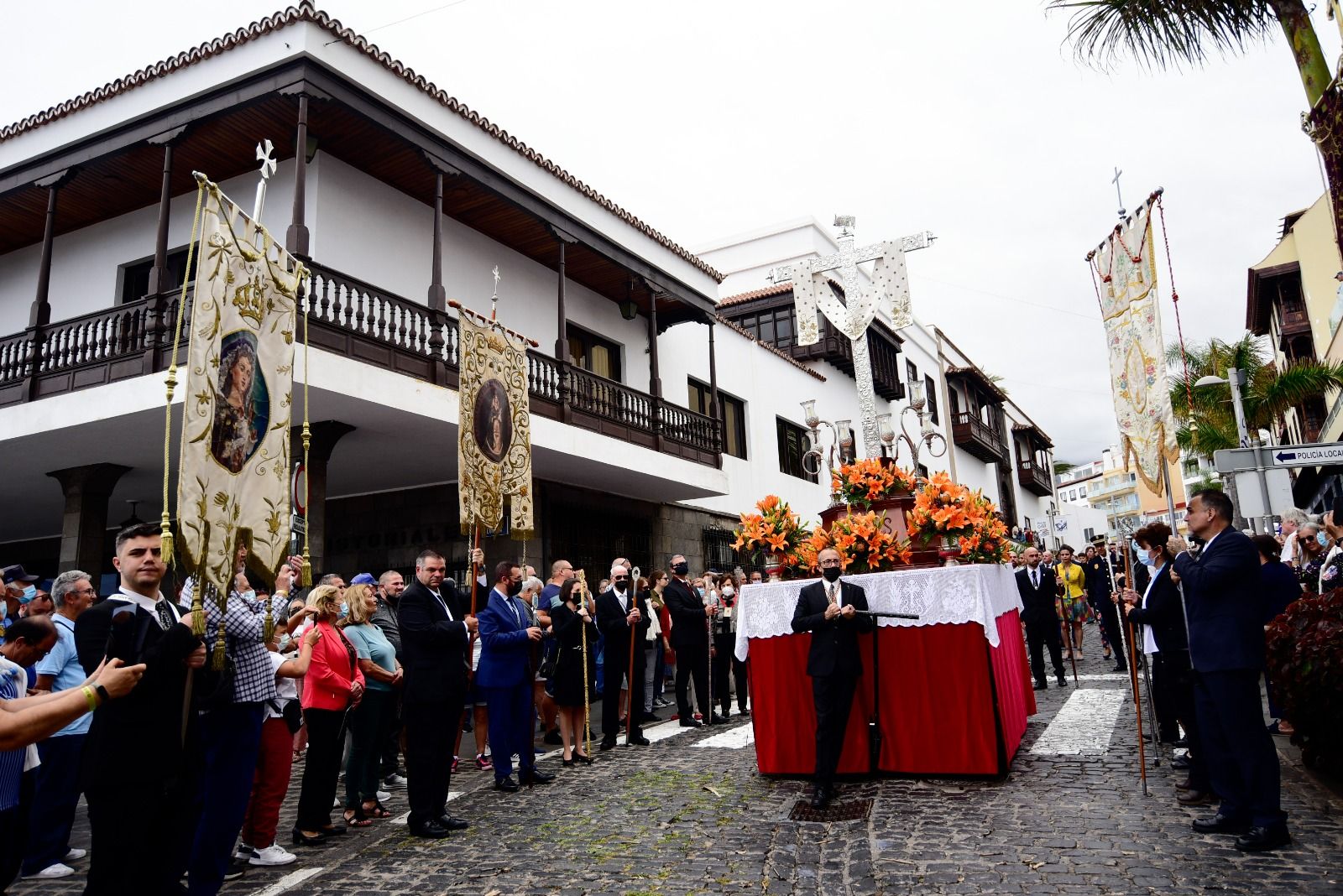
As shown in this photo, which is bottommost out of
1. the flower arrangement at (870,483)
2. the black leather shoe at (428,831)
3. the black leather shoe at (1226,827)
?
the black leather shoe at (428,831)

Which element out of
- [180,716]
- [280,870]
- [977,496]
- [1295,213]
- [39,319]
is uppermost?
[1295,213]

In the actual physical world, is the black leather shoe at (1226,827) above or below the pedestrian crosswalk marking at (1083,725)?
below

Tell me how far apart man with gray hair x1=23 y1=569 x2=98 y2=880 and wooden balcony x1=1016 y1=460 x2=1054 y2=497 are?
4603 centimetres

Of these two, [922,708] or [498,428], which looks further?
[498,428]

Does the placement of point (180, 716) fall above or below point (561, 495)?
below

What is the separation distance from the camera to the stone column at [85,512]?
1250 centimetres

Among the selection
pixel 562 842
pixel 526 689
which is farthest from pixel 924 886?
pixel 526 689

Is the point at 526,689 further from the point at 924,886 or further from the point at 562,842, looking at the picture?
the point at 924,886

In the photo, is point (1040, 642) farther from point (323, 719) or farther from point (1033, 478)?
point (1033, 478)

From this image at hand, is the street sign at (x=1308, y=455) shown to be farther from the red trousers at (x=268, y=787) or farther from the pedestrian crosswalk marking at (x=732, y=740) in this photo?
the red trousers at (x=268, y=787)

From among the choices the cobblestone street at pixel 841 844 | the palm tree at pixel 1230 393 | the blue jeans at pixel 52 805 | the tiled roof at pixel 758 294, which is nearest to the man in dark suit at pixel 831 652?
the cobblestone street at pixel 841 844

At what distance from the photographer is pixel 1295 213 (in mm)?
28703

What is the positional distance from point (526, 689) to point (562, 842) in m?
2.07

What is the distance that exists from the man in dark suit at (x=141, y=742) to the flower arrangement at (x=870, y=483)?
5.92 metres
